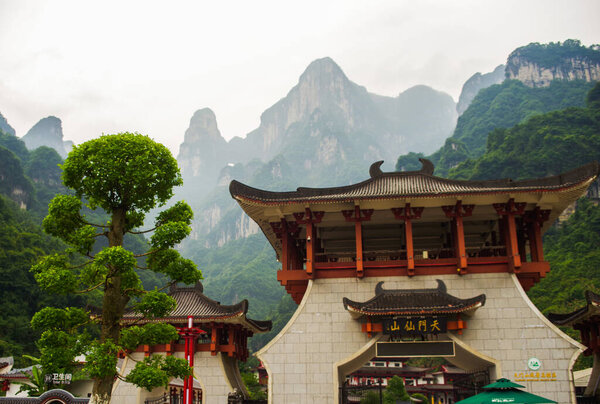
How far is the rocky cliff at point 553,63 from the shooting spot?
111 metres

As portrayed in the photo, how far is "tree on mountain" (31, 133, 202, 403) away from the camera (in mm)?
10828

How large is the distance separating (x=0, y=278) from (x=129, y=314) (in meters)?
38.7

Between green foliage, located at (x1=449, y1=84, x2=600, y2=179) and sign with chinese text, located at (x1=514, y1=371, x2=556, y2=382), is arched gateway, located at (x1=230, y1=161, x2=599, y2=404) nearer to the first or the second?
sign with chinese text, located at (x1=514, y1=371, x2=556, y2=382)

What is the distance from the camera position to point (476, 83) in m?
171

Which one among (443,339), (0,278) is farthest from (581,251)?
(0,278)

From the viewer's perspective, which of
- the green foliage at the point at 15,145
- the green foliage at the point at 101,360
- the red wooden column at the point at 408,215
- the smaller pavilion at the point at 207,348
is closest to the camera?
the green foliage at the point at 101,360

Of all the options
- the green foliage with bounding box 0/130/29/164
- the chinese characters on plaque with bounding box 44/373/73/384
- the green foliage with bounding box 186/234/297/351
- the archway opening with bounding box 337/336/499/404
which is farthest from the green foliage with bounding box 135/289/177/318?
the green foliage with bounding box 0/130/29/164

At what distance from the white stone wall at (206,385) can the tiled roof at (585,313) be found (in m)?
11.7

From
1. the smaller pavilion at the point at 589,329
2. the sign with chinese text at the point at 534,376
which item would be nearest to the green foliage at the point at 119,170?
the sign with chinese text at the point at 534,376

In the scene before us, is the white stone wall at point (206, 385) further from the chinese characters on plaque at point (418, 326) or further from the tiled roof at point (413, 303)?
the chinese characters on plaque at point (418, 326)

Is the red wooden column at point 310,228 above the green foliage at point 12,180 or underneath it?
underneath

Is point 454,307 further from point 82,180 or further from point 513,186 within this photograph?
point 82,180

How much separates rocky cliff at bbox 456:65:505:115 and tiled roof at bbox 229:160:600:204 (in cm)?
16361

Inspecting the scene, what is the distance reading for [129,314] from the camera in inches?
767
